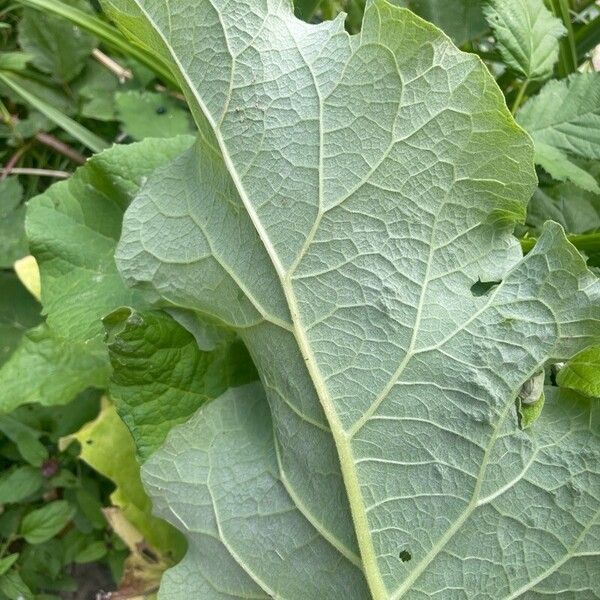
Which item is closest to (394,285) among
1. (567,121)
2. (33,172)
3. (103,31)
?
(567,121)

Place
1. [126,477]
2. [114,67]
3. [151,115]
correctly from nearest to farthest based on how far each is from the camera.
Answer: [126,477] → [151,115] → [114,67]

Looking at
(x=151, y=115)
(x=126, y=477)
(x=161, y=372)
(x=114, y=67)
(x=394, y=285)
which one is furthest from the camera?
(x=114, y=67)

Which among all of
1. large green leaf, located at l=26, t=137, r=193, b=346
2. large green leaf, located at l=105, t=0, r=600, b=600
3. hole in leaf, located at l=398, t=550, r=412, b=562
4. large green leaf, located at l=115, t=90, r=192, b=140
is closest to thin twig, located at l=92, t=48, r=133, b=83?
large green leaf, located at l=115, t=90, r=192, b=140

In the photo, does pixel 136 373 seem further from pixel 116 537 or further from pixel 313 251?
pixel 116 537

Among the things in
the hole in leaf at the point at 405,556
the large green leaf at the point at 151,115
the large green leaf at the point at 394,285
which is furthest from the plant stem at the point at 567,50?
the hole in leaf at the point at 405,556

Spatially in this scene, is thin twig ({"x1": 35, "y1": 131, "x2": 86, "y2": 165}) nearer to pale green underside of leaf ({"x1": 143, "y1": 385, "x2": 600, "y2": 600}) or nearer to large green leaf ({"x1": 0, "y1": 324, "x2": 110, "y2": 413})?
large green leaf ({"x1": 0, "y1": 324, "x2": 110, "y2": 413})

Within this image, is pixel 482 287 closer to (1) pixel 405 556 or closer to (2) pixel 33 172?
(1) pixel 405 556
